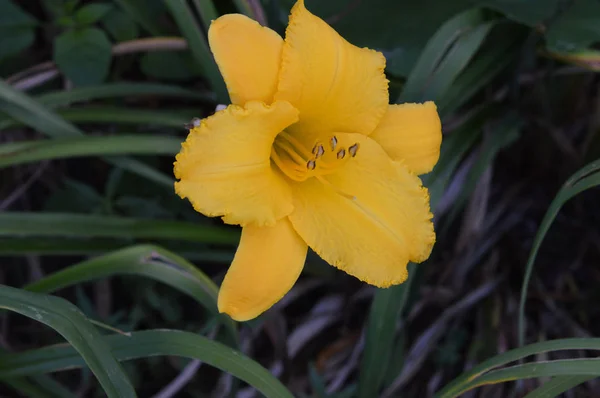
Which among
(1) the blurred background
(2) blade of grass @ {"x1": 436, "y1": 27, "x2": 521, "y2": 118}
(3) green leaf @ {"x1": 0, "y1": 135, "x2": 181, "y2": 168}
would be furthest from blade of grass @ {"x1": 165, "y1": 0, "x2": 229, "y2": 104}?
(2) blade of grass @ {"x1": 436, "y1": 27, "x2": 521, "y2": 118}

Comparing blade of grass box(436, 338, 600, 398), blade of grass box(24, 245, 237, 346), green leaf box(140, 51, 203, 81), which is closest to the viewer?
blade of grass box(436, 338, 600, 398)

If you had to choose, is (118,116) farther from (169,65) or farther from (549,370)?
(549,370)

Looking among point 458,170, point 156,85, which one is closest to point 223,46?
point 156,85

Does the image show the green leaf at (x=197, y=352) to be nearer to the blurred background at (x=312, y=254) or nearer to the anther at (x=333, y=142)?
the blurred background at (x=312, y=254)

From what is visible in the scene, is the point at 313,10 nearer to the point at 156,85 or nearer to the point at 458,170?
the point at 156,85

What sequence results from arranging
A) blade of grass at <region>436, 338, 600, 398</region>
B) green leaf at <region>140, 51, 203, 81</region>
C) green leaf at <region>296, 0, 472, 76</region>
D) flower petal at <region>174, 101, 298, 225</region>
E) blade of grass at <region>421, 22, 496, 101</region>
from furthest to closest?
green leaf at <region>140, 51, 203, 81</region>, green leaf at <region>296, 0, 472, 76</region>, blade of grass at <region>421, 22, 496, 101</region>, blade of grass at <region>436, 338, 600, 398</region>, flower petal at <region>174, 101, 298, 225</region>

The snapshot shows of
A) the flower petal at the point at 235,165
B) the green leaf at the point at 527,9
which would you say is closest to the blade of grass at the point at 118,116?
the flower petal at the point at 235,165

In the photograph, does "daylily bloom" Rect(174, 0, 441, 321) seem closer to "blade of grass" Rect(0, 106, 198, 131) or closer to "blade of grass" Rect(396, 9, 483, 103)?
"blade of grass" Rect(396, 9, 483, 103)
